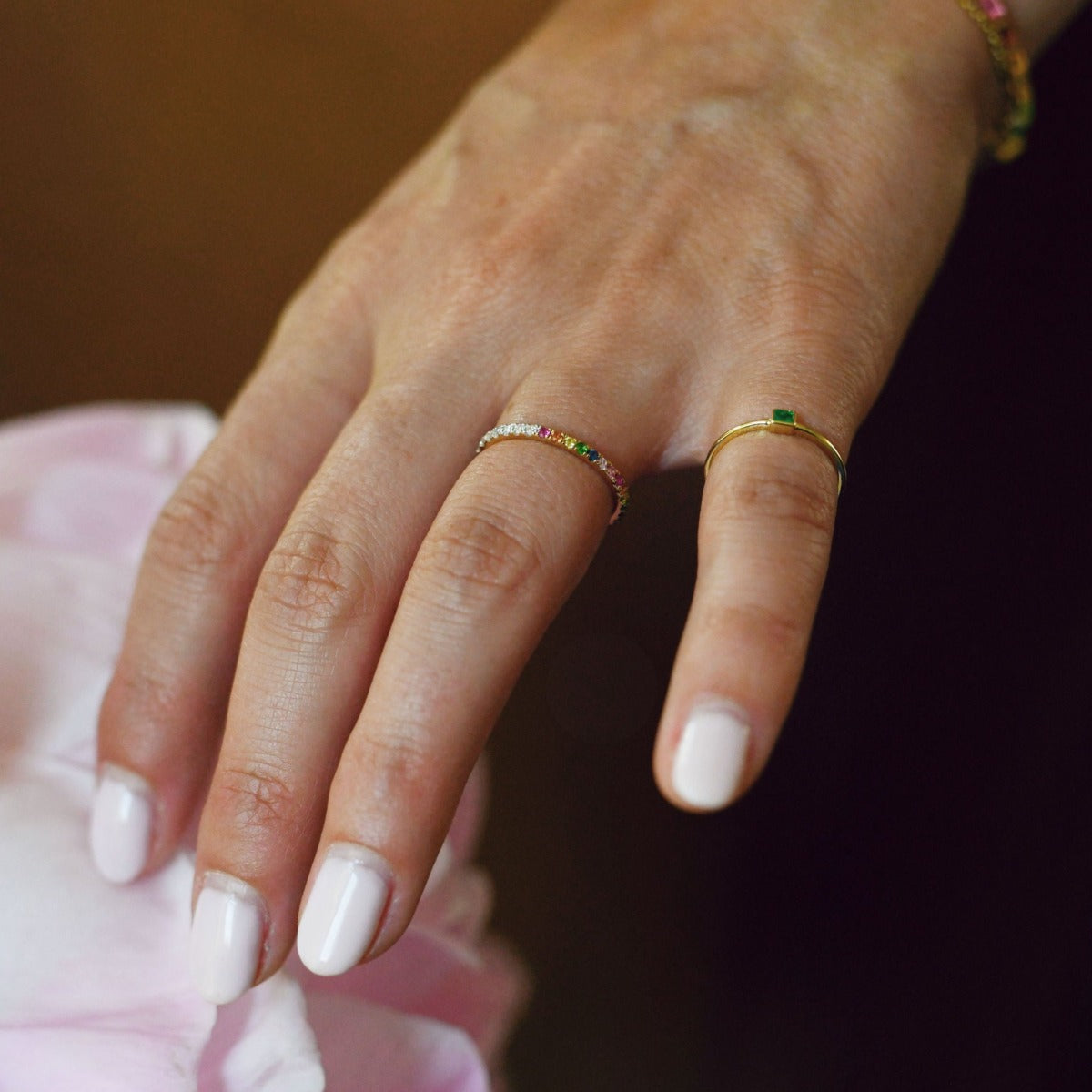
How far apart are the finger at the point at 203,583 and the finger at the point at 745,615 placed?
232 millimetres

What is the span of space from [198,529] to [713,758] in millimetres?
294

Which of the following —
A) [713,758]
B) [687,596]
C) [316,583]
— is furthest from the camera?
[687,596]

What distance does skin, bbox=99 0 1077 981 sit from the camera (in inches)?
17.2

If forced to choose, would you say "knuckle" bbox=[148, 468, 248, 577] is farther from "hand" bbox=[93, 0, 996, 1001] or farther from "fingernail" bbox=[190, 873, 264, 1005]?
"fingernail" bbox=[190, 873, 264, 1005]

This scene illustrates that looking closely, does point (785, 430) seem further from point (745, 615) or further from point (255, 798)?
point (255, 798)

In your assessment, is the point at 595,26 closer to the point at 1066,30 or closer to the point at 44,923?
the point at 1066,30

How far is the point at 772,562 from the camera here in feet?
1.36

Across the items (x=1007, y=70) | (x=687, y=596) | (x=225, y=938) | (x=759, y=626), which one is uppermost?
(x=1007, y=70)

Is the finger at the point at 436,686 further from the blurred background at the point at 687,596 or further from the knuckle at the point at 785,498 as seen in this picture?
the blurred background at the point at 687,596

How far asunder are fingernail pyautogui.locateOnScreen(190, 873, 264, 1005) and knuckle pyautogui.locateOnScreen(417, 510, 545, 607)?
5.8 inches

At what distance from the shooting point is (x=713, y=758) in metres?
0.38

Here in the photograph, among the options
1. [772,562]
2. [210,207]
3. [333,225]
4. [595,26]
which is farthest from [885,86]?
[210,207]

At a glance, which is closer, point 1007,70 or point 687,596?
point 1007,70

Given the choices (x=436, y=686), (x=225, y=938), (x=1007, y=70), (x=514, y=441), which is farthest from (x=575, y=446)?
(x=1007, y=70)
